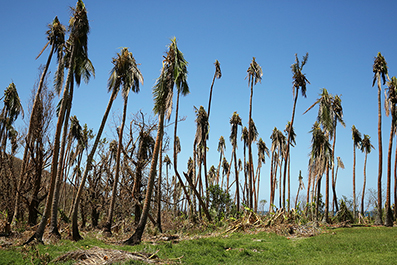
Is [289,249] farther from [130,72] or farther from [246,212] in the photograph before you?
[130,72]

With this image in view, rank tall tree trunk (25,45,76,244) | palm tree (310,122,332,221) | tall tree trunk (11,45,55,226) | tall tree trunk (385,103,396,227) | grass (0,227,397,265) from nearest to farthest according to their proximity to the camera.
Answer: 1. grass (0,227,397,265)
2. tall tree trunk (25,45,76,244)
3. tall tree trunk (11,45,55,226)
4. tall tree trunk (385,103,396,227)
5. palm tree (310,122,332,221)

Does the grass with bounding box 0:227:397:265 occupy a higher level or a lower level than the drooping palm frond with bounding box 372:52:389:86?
lower

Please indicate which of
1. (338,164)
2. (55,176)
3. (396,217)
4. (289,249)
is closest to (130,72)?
(55,176)

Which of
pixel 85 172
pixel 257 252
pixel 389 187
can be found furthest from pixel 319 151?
pixel 85 172

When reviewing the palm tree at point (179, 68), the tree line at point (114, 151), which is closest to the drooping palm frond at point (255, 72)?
the tree line at point (114, 151)

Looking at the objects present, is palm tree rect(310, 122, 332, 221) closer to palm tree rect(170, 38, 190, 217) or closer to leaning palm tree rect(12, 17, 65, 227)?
palm tree rect(170, 38, 190, 217)

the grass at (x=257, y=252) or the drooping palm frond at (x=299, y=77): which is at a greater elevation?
the drooping palm frond at (x=299, y=77)

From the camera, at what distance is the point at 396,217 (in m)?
28.4

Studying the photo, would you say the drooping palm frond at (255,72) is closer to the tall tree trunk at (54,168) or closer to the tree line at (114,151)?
the tree line at (114,151)

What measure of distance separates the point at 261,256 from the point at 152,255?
444 centimetres

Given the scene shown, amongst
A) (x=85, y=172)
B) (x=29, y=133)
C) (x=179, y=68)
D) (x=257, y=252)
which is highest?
(x=179, y=68)

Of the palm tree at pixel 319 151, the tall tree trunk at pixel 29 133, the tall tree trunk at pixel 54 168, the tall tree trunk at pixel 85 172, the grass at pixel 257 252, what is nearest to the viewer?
the grass at pixel 257 252

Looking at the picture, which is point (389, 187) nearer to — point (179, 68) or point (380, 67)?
point (380, 67)

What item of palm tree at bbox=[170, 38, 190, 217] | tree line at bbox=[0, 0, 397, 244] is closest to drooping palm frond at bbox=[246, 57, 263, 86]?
tree line at bbox=[0, 0, 397, 244]
